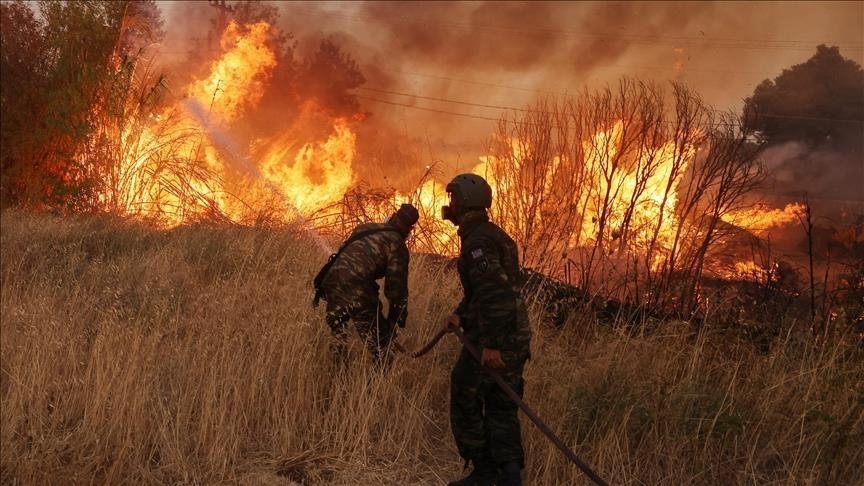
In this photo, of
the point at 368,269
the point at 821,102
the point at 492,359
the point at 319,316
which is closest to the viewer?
the point at 492,359

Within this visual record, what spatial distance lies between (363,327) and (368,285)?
30cm

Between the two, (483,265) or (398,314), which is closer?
(483,265)

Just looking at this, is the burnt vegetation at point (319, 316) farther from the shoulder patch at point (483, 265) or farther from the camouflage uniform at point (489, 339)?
the shoulder patch at point (483, 265)

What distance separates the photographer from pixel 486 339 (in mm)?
3293

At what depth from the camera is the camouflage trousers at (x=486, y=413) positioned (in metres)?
3.38

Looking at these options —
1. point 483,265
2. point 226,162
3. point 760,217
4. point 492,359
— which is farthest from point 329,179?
point 492,359

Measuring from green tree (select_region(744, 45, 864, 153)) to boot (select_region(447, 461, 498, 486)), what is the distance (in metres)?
14.6

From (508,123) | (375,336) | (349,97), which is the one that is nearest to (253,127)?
(349,97)

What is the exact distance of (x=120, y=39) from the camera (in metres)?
13.0

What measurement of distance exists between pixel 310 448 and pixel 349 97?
2362 cm

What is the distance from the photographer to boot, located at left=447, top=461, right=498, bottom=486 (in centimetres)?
346

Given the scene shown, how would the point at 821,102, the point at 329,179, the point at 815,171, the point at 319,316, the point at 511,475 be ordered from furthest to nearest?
the point at 329,179
the point at 821,102
the point at 815,171
the point at 319,316
the point at 511,475

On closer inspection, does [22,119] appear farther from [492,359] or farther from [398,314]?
[492,359]

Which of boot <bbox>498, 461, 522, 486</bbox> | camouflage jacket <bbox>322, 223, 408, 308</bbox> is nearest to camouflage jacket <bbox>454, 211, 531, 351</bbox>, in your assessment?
boot <bbox>498, 461, 522, 486</bbox>
